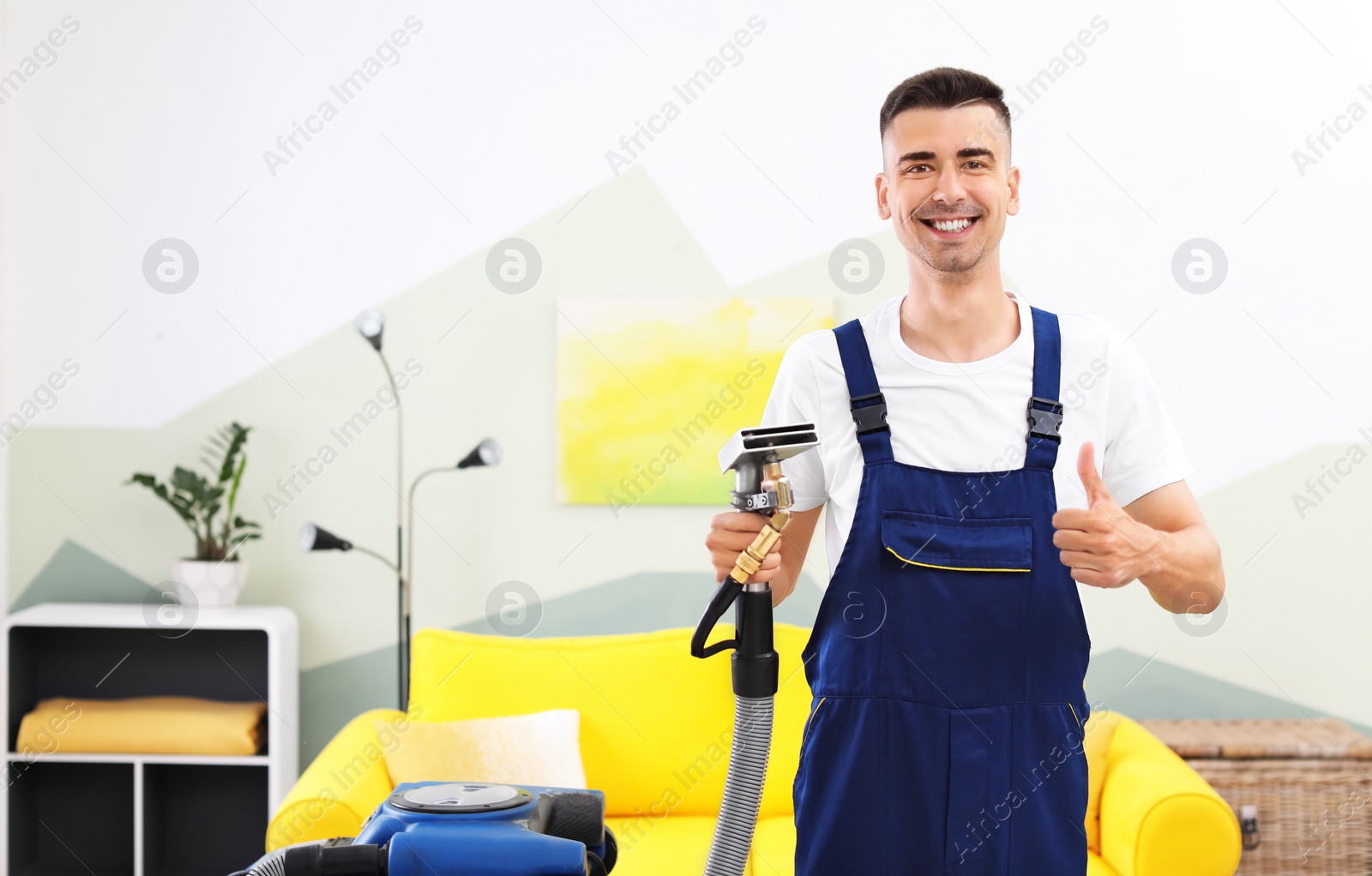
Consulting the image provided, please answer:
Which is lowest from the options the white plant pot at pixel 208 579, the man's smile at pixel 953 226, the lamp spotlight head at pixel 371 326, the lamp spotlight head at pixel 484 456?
the white plant pot at pixel 208 579

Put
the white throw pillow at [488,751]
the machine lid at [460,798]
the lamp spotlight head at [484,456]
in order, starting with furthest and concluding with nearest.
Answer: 1. the lamp spotlight head at [484,456]
2. the white throw pillow at [488,751]
3. the machine lid at [460,798]

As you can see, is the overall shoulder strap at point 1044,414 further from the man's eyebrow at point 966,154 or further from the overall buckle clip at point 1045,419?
the man's eyebrow at point 966,154

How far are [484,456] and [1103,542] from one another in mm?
2066

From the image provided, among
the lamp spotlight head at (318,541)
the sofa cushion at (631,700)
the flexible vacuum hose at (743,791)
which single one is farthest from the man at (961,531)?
the lamp spotlight head at (318,541)

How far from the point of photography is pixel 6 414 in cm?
329

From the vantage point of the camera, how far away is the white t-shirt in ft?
4.56

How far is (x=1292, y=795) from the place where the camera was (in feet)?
8.81

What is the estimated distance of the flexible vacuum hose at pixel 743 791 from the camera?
3.68 feet

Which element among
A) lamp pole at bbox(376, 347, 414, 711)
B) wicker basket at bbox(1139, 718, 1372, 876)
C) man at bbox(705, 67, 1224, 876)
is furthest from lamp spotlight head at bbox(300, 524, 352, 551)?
wicker basket at bbox(1139, 718, 1372, 876)

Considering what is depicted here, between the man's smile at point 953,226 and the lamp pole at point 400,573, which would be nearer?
the man's smile at point 953,226

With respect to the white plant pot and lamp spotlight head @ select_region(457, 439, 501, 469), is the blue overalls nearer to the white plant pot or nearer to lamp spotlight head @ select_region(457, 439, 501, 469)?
lamp spotlight head @ select_region(457, 439, 501, 469)

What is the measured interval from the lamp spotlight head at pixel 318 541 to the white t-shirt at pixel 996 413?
1829mm

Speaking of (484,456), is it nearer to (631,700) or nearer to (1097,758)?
(631,700)

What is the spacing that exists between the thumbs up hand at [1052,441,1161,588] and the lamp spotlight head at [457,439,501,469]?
1.99m
